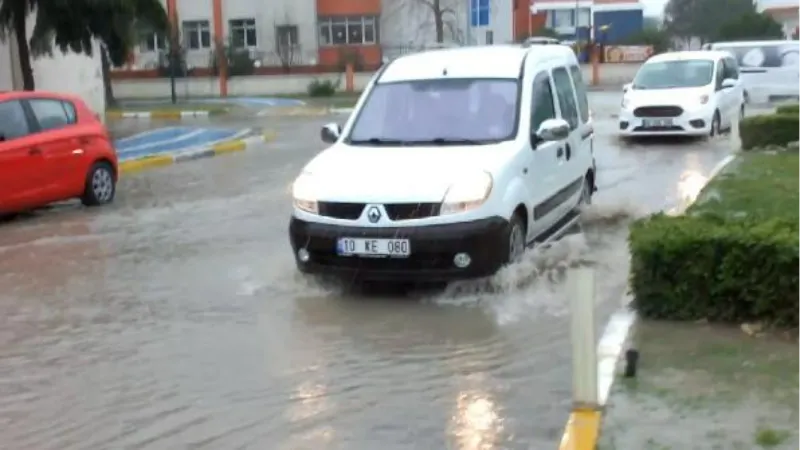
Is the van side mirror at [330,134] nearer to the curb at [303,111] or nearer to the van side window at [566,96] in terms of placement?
the van side window at [566,96]

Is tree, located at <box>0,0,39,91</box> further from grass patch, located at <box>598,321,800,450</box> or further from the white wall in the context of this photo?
grass patch, located at <box>598,321,800,450</box>

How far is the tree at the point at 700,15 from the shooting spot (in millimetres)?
77562

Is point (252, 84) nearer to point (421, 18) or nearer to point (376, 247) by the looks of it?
point (421, 18)

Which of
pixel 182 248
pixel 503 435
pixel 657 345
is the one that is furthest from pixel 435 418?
pixel 182 248

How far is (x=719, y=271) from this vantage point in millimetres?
6984

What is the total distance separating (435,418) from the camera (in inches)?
231

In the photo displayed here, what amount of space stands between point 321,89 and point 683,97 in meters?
26.6

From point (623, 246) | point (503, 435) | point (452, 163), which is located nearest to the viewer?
point (503, 435)

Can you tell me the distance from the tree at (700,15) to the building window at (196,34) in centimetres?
3319

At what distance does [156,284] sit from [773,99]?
25712 millimetres

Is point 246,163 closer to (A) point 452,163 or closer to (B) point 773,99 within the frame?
(A) point 452,163

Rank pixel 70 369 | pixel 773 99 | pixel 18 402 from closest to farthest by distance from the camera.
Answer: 1. pixel 18 402
2. pixel 70 369
3. pixel 773 99

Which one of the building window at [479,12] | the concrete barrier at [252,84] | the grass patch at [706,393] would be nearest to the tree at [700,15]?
the building window at [479,12]

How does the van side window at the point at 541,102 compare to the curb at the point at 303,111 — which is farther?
the curb at the point at 303,111
